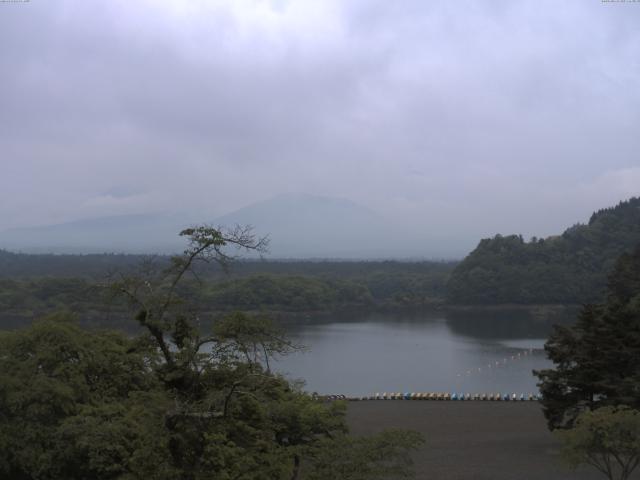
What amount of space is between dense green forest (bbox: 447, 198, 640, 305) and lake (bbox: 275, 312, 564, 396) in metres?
8.56

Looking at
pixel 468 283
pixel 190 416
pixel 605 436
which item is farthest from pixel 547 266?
pixel 190 416

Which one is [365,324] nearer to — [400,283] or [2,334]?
[400,283]

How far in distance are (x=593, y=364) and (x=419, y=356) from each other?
59.6 ft

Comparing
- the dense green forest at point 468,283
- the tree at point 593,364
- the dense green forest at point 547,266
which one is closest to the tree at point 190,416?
the tree at point 593,364

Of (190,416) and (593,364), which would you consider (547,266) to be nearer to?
(593,364)

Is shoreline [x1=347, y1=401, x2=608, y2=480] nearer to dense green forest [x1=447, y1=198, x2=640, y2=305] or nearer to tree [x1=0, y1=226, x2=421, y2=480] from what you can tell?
tree [x1=0, y1=226, x2=421, y2=480]

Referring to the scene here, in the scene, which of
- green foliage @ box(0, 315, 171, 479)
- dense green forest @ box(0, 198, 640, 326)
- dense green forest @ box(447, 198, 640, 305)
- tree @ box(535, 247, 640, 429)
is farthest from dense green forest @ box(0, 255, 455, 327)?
green foliage @ box(0, 315, 171, 479)

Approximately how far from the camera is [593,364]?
1244cm

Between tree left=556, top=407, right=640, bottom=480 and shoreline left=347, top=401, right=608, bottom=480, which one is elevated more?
tree left=556, top=407, right=640, bottom=480

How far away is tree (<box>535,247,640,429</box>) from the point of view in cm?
1230

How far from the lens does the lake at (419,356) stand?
77.8ft

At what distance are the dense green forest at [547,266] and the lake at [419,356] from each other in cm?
856

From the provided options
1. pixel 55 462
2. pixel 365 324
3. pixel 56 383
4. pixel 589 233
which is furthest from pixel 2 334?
pixel 589 233

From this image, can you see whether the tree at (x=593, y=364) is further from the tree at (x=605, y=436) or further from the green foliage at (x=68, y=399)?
the green foliage at (x=68, y=399)
